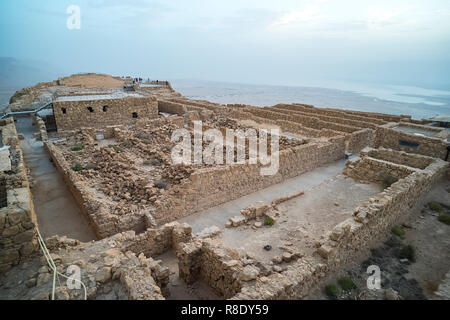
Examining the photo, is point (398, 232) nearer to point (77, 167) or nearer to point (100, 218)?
point (100, 218)

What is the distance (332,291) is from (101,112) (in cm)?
1813

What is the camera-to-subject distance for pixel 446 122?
55.5 ft

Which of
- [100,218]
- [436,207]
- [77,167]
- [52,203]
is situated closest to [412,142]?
[436,207]

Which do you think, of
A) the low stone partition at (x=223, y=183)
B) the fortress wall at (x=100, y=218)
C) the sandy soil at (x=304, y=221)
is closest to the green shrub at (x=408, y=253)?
the sandy soil at (x=304, y=221)

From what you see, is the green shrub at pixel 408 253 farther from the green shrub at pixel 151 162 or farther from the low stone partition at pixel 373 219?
the green shrub at pixel 151 162

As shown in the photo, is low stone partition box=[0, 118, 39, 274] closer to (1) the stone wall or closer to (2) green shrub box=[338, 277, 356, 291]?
(2) green shrub box=[338, 277, 356, 291]

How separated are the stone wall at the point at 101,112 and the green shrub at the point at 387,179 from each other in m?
16.6

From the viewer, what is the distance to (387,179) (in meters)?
10.2

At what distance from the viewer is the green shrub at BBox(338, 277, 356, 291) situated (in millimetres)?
5801

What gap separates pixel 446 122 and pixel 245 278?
61.9ft

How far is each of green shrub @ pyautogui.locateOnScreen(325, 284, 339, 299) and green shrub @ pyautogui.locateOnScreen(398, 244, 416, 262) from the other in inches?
106

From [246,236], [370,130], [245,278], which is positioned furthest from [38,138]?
[370,130]

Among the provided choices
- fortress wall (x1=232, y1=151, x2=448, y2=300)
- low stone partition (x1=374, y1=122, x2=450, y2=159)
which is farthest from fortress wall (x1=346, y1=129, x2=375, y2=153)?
fortress wall (x1=232, y1=151, x2=448, y2=300)
